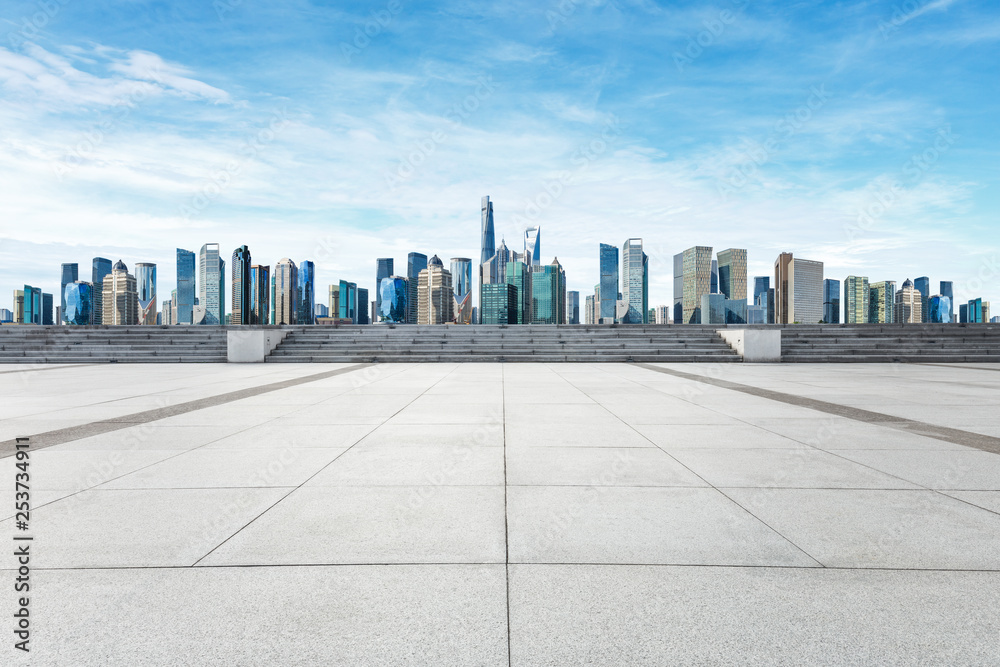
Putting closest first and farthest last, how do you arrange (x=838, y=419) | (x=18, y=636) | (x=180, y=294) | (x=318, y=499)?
(x=18, y=636)
(x=318, y=499)
(x=838, y=419)
(x=180, y=294)

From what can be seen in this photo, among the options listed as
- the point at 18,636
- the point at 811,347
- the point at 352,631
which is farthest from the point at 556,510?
the point at 811,347

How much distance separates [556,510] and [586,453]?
1.75m

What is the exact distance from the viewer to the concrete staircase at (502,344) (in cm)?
2098

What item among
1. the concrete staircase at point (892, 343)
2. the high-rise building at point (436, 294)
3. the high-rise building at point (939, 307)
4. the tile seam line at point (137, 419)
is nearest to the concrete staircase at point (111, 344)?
the tile seam line at point (137, 419)

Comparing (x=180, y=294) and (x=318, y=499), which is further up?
(x=180, y=294)

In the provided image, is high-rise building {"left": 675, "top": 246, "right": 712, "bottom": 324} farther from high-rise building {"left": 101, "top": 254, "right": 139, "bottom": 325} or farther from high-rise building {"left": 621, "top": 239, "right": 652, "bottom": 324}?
high-rise building {"left": 101, "top": 254, "right": 139, "bottom": 325}

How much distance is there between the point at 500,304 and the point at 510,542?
96.8 metres

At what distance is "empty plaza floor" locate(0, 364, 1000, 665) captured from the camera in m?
2.29

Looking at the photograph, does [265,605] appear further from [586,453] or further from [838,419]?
[838,419]

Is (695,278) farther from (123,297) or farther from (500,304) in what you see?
(123,297)

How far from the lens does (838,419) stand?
25.1 ft

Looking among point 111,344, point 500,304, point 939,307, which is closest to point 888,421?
point 111,344

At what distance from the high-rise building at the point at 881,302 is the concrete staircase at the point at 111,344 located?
311ft

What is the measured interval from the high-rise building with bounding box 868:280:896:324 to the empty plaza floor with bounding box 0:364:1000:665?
93866mm
